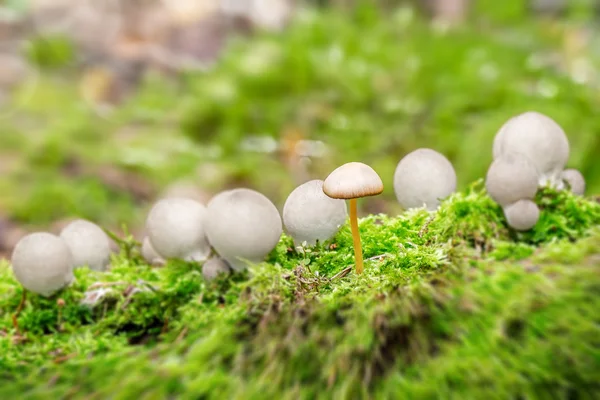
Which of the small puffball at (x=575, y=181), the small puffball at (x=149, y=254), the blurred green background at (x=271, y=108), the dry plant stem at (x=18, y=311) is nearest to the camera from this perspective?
the dry plant stem at (x=18, y=311)

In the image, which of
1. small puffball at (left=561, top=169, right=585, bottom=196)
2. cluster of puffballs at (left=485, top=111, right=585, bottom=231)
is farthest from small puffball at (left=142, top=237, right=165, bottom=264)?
small puffball at (left=561, top=169, right=585, bottom=196)

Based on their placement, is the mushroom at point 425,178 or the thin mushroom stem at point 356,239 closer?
the thin mushroom stem at point 356,239

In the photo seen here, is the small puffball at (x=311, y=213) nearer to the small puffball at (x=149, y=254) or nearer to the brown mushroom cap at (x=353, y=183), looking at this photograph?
the brown mushroom cap at (x=353, y=183)

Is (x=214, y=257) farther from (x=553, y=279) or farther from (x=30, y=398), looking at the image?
(x=553, y=279)

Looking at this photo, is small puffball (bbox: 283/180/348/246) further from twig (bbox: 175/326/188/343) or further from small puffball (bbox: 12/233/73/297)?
small puffball (bbox: 12/233/73/297)

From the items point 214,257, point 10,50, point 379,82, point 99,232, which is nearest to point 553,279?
point 214,257

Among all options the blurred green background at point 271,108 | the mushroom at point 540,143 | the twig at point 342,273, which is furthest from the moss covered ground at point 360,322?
the blurred green background at point 271,108

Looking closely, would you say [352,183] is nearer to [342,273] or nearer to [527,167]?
[342,273]
